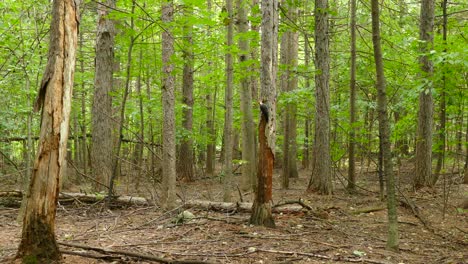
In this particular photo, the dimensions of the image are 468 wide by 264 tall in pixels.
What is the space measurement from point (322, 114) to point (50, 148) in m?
8.10

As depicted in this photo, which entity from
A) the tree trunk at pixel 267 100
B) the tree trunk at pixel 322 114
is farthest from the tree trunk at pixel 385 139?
the tree trunk at pixel 322 114

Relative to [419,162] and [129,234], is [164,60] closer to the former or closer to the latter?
[129,234]

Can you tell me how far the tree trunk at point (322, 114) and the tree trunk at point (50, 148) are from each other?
7.35 meters

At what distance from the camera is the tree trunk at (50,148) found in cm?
396

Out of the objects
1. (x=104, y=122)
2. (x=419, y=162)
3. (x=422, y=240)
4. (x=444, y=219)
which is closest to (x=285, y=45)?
(x=419, y=162)

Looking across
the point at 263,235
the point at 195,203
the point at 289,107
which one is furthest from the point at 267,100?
the point at 289,107

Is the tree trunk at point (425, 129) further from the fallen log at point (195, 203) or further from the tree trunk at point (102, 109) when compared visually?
the tree trunk at point (102, 109)

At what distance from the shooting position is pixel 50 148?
3.97 metres

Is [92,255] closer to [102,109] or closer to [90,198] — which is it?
[90,198]

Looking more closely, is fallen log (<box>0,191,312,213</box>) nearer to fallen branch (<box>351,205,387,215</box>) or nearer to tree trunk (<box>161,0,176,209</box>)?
tree trunk (<box>161,0,176,209</box>)

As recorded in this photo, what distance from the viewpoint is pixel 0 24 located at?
761 cm

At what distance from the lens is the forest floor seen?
5.13 meters

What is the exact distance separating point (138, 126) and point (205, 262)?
1238 cm

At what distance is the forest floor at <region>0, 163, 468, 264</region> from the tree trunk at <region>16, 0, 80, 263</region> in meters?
0.43
